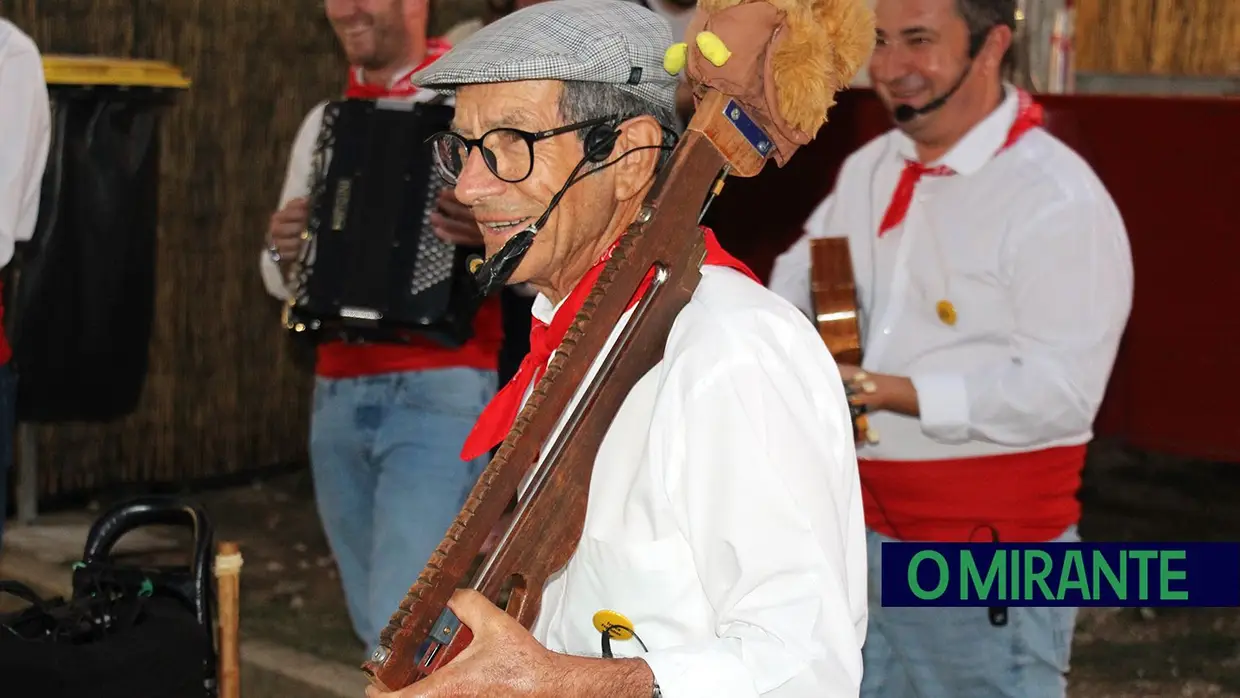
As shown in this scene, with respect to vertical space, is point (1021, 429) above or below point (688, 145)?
below

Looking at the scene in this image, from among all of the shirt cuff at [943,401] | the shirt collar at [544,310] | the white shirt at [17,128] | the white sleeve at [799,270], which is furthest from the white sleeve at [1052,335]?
the white shirt at [17,128]

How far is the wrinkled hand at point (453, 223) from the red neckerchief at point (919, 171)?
1031mm

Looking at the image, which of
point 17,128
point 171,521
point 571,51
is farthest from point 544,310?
point 17,128

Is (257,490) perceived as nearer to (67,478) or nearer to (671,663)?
(67,478)

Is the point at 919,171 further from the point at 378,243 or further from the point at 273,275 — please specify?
the point at 273,275

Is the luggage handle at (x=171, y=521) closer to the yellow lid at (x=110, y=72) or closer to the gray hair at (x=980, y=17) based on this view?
the gray hair at (x=980, y=17)

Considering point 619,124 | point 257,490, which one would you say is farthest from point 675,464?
point 257,490

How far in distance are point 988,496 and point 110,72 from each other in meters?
4.04

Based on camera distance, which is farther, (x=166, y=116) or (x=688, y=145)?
(x=166, y=116)

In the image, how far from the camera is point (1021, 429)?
336cm

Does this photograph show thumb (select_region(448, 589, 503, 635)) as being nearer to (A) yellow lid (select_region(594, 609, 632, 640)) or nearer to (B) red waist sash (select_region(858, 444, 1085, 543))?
(A) yellow lid (select_region(594, 609, 632, 640))

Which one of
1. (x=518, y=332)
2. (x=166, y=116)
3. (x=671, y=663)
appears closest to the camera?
(x=671, y=663)

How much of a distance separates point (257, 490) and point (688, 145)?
6.12 m

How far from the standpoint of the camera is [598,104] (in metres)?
2.05
